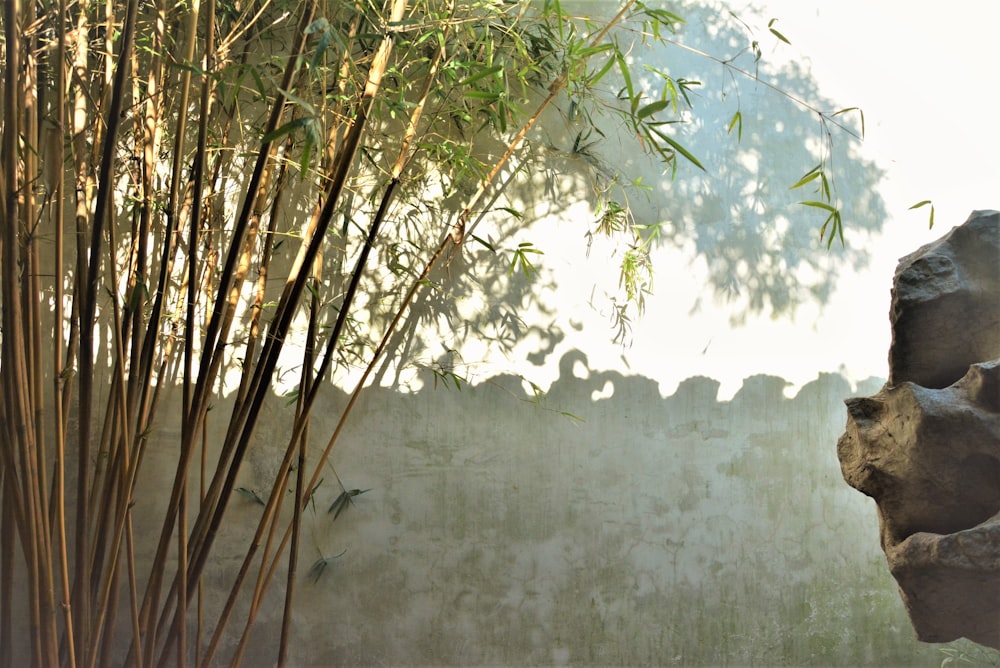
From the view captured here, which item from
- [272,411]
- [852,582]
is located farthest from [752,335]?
[272,411]

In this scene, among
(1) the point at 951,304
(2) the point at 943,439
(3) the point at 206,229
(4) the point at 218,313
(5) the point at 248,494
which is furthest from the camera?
(5) the point at 248,494

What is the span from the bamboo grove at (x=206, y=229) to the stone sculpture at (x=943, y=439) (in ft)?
1.11

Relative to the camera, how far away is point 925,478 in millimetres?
1838

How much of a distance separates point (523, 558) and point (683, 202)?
5.05 feet

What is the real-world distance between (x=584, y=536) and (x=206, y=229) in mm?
1804

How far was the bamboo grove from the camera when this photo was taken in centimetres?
197

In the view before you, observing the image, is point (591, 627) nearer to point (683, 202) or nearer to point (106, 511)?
point (683, 202)

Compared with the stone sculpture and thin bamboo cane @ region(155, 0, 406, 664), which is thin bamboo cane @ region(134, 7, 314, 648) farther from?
the stone sculpture

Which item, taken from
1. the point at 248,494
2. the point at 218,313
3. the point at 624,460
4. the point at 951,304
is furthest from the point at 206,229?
the point at 951,304

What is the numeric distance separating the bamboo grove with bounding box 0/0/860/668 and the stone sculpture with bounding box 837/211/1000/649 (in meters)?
0.34

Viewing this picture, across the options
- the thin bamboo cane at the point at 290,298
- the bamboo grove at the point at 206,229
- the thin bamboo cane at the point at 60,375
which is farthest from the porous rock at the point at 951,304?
the thin bamboo cane at the point at 60,375

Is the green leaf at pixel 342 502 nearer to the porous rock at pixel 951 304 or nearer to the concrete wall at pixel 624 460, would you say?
the concrete wall at pixel 624 460

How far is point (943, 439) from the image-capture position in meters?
1.78

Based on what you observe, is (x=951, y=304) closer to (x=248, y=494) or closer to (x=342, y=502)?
(x=342, y=502)
